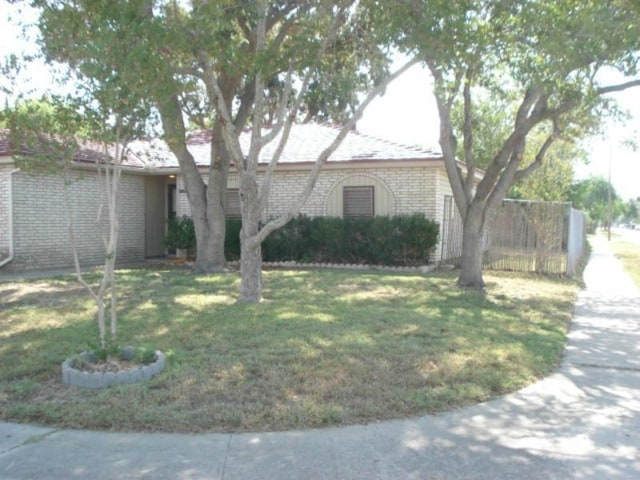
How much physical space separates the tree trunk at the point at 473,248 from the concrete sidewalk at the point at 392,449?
22.1ft

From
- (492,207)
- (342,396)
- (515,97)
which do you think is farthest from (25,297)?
(515,97)

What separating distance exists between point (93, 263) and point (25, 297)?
6557mm

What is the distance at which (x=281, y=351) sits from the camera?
6.70 meters

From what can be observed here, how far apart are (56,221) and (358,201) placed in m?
8.05

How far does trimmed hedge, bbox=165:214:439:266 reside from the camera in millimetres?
15445

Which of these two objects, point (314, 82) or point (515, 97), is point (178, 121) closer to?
point (314, 82)

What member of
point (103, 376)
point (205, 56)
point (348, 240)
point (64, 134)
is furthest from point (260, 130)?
point (348, 240)

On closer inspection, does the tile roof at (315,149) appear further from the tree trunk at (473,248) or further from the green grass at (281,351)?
the green grass at (281,351)

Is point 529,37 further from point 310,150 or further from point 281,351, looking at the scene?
point 310,150

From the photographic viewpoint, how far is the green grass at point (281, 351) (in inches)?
197

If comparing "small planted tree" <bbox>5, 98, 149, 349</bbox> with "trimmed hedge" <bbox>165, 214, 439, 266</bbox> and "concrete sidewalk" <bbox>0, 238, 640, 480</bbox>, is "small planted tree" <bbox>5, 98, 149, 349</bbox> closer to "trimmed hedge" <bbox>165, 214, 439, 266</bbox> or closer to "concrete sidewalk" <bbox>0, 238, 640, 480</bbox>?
"concrete sidewalk" <bbox>0, 238, 640, 480</bbox>

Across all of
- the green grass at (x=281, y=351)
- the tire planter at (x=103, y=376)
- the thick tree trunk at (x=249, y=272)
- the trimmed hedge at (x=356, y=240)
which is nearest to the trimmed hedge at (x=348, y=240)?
the trimmed hedge at (x=356, y=240)

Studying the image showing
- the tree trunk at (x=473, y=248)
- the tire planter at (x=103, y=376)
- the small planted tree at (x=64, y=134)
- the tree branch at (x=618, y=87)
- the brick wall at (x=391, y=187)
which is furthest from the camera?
the brick wall at (x=391, y=187)

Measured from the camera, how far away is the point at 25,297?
410 inches
